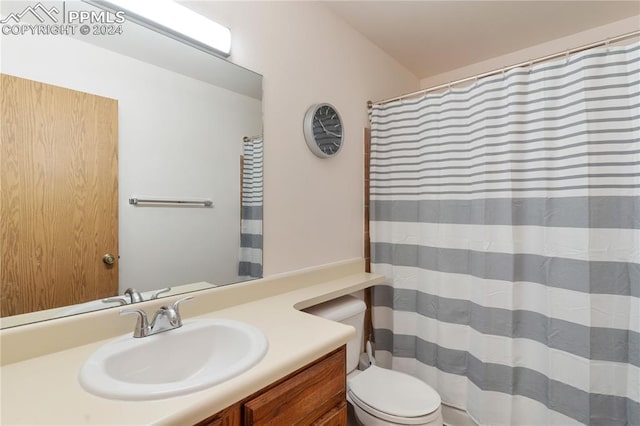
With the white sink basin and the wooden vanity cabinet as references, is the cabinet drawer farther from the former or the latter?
the white sink basin

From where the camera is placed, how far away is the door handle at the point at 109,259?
99cm

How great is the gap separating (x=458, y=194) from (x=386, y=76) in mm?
1061

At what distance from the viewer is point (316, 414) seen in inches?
36.8

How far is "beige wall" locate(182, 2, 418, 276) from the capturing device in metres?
1.42

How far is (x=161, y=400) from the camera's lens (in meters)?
0.64

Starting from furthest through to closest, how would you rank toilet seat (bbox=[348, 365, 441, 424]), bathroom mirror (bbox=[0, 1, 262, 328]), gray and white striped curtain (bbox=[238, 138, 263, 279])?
1. gray and white striped curtain (bbox=[238, 138, 263, 279])
2. toilet seat (bbox=[348, 365, 441, 424])
3. bathroom mirror (bbox=[0, 1, 262, 328])

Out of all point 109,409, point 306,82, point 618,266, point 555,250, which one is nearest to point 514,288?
point 555,250

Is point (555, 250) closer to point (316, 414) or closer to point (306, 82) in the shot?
point (316, 414)

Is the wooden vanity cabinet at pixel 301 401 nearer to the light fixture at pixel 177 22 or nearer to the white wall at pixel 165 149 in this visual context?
the white wall at pixel 165 149

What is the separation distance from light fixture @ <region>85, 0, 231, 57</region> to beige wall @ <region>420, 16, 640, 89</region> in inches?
75.4

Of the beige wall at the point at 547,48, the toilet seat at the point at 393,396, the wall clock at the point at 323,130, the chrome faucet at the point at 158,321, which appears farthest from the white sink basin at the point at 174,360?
the beige wall at the point at 547,48

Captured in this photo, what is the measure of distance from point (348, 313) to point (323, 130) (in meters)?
0.98

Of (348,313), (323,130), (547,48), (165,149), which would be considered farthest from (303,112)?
(547,48)

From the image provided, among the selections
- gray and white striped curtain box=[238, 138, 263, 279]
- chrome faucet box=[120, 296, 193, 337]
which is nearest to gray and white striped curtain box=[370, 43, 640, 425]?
gray and white striped curtain box=[238, 138, 263, 279]
